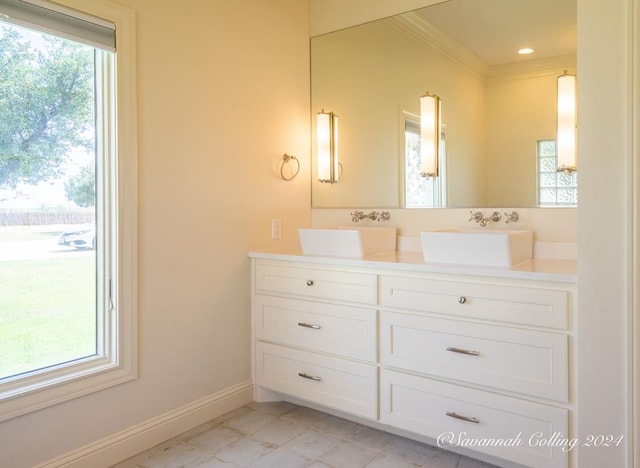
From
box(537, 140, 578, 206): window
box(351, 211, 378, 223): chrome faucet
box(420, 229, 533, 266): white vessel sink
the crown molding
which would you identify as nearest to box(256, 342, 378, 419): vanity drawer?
box(420, 229, 533, 266): white vessel sink

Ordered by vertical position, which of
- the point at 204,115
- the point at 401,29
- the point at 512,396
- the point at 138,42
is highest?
the point at 401,29

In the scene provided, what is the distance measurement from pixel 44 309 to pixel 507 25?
247cm

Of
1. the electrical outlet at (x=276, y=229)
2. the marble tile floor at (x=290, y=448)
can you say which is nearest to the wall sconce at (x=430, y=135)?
the electrical outlet at (x=276, y=229)

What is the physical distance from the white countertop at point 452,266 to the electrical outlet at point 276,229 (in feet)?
0.82

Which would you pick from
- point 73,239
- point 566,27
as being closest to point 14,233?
point 73,239

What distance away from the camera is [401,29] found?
2701 mm

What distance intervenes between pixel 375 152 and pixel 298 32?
2.96 ft

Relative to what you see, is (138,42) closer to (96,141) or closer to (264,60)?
(96,141)

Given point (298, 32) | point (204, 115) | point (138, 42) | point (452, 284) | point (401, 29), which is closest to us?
point (452, 284)

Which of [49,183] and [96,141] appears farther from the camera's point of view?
[96,141]

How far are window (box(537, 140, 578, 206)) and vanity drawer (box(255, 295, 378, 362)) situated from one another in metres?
1.00

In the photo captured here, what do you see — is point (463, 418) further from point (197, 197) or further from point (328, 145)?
point (328, 145)

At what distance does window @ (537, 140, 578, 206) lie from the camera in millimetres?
2223

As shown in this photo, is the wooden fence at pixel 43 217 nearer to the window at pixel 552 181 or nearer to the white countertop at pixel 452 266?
the white countertop at pixel 452 266
